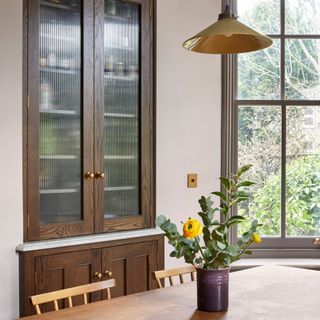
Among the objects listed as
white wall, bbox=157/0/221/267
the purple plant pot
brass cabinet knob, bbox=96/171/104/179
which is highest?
white wall, bbox=157/0/221/267

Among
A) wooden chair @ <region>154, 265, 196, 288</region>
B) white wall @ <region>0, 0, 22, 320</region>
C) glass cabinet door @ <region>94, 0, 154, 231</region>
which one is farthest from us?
glass cabinet door @ <region>94, 0, 154, 231</region>

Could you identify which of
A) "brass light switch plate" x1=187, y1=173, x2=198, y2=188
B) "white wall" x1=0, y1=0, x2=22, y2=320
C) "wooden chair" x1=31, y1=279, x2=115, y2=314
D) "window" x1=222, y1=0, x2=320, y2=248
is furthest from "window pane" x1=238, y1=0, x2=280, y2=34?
"wooden chair" x1=31, y1=279, x2=115, y2=314

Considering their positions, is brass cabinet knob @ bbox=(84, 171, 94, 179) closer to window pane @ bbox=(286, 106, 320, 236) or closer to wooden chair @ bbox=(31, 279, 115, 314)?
wooden chair @ bbox=(31, 279, 115, 314)

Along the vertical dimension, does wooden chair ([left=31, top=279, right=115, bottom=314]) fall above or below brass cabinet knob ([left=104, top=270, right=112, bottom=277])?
above

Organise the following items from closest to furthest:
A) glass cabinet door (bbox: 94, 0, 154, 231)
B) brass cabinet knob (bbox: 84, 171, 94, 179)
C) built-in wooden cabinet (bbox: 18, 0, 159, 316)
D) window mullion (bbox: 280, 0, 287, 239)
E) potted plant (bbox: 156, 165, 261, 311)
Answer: potted plant (bbox: 156, 165, 261, 311) < built-in wooden cabinet (bbox: 18, 0, 159, 316) < brass cabinet knob (bbox: 84, 171, 94, 179) < glass cabinet door (bbox: 94, 0, 154, 231) < window mullion (bbox: 280, 0, 287, 239)

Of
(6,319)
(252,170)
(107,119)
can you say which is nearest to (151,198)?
(107,119)

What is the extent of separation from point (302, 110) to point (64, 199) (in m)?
1.86

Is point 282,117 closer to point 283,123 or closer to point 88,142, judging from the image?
point 283,123

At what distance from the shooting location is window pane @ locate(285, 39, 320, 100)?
13.7ft

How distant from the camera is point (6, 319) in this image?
3090mm

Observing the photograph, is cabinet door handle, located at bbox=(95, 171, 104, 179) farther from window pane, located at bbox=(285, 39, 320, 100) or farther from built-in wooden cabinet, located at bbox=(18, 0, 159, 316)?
Answer: window pane, located at bbox=(285, 39, 320, 100)

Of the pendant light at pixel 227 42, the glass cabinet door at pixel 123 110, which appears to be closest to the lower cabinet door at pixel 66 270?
the glass cabinet door at pixel 123 110

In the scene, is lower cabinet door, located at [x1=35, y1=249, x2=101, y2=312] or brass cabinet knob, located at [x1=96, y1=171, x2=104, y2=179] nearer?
lower cabinet door, located at [x1=35, y1=249, x2=101, y2=312]

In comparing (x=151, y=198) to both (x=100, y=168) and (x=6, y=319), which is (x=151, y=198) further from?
(x=6, y=319)
